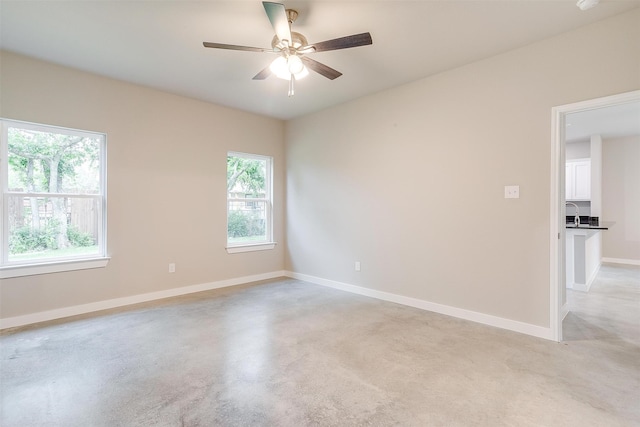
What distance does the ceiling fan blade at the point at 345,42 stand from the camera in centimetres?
216

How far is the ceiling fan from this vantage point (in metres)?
2.12

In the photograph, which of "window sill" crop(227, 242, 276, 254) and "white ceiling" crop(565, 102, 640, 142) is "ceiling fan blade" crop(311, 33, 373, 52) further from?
"white ceiling" crop(565, 102, 640, 142)

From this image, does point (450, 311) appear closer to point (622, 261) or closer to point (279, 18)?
point (279, 18)

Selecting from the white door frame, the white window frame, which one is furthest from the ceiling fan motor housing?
the white window frame

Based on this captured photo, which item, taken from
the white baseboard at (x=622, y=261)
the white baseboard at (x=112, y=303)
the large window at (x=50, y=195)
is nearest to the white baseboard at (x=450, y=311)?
the white baseboard at (x=112, y=303)

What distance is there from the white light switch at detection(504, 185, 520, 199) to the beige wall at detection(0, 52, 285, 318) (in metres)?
3.63

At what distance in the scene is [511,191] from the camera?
2996 millimetres

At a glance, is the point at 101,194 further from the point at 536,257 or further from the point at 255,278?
the point at 536,257

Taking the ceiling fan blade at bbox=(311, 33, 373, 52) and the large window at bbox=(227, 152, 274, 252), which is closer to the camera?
the ceiling fan blade at bbox=(311, 33, 373, 52)

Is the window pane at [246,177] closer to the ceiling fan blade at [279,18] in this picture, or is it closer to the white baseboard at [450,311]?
the white baseboard at [450,311]

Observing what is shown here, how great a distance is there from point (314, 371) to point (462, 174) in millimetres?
2495

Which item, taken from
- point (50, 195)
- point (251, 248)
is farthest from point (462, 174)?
point (50, 195)

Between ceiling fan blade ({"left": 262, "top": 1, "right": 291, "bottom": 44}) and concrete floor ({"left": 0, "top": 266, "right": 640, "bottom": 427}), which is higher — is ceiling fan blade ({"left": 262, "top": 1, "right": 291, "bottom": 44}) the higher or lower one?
the higher one

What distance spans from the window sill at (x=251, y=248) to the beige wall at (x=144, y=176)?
103 mm
